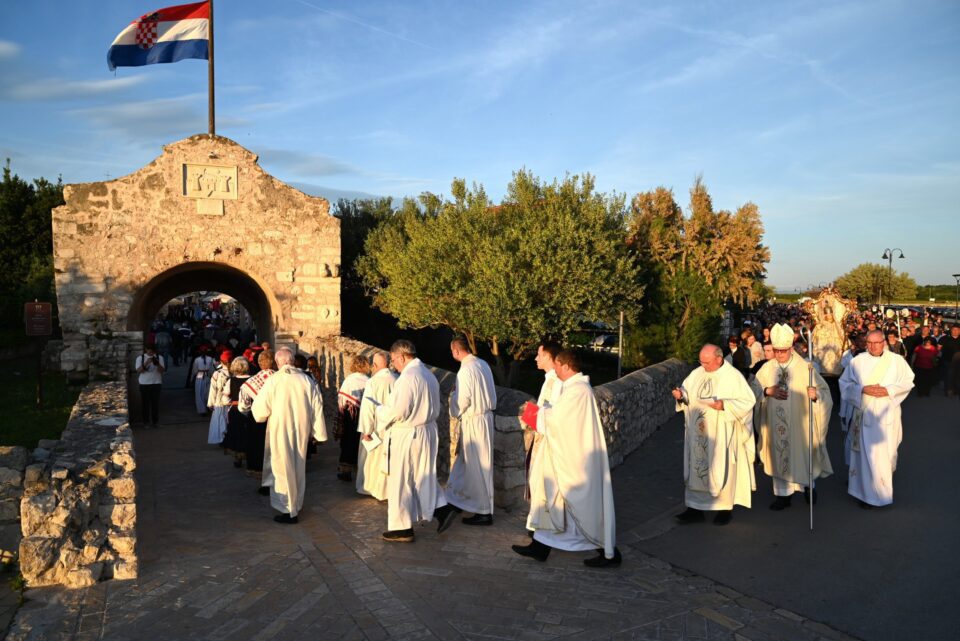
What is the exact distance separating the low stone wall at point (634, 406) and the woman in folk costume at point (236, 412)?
4878mm

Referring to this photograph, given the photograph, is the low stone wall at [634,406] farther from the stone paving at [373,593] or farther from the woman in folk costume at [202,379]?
the woman in folk costume at [202,379]

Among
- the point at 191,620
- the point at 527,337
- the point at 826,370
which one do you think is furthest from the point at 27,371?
the point at 826,370

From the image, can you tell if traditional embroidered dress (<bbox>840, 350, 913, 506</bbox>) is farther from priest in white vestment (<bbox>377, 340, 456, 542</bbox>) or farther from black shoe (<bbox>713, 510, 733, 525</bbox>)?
priest in white vestment (<bbox>377, 340, 456, 542</bbox>)

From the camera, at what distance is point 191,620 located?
15.3 feet

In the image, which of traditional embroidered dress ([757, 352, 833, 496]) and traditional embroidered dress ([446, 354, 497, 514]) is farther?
traditional embroidered dress ([757, 352, 833, 496])

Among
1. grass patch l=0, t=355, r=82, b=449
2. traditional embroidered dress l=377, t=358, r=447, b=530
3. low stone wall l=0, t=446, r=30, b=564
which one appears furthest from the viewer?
grass patch l=0, t=355, r=82, b=449

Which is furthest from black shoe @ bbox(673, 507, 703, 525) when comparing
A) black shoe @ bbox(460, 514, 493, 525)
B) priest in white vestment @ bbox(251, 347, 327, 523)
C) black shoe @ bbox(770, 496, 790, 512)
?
priest in white vestment @ bbox(251, 347, 327, 523)

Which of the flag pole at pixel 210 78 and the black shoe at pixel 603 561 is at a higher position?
the flag pole at pixel 210 78

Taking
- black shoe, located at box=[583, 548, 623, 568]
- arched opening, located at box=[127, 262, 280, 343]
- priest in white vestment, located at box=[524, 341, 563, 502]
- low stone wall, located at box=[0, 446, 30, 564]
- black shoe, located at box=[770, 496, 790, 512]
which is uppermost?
arched opening, located at box=[127, 262, 280, 343]

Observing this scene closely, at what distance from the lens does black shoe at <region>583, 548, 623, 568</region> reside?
5.80m

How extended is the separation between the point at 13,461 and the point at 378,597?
3095 mm

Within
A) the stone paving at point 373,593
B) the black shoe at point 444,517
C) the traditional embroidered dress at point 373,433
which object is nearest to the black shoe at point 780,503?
the stone paving at point 373,593

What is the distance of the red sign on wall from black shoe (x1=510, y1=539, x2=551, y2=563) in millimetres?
10745

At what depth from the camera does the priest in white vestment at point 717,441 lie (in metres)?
7.05
